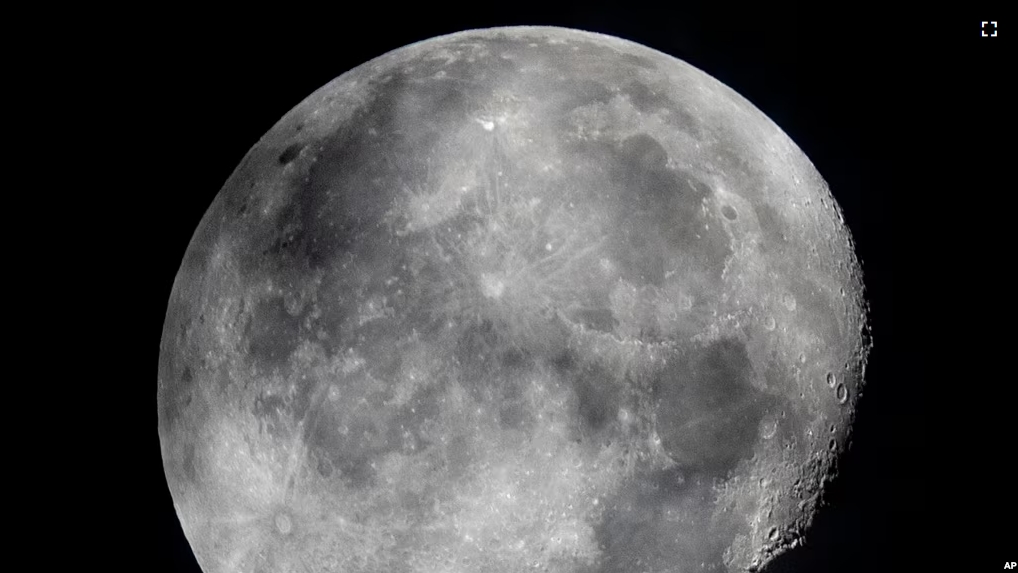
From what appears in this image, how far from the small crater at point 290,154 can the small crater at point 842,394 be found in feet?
8.81

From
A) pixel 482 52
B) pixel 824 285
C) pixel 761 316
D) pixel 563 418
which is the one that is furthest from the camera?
pixel 482 52

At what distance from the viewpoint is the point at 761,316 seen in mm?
3865

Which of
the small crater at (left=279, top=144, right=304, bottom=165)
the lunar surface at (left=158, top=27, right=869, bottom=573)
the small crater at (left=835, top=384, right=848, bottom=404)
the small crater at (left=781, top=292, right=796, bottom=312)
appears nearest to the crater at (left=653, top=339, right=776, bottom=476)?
the lunar surface at (left=158, top=27, right=869, bottom=573)

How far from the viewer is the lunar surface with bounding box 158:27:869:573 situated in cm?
364

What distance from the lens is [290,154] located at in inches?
170

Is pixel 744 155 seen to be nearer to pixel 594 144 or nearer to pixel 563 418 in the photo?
pixel 594 144

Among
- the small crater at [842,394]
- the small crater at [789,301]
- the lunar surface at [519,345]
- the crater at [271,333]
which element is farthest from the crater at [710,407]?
the crater at [271,333]

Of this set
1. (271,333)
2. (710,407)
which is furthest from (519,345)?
(271,333)

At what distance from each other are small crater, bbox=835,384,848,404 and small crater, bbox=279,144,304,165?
2685 mm

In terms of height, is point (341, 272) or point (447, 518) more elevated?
point (341, 272)

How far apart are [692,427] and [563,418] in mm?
529

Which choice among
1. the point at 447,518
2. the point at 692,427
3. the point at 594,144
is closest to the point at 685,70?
the point at 594,144

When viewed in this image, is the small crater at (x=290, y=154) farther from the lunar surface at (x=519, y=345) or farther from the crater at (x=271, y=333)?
the crater at (x=271, y=333)

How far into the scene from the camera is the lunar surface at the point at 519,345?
364 centimetres
